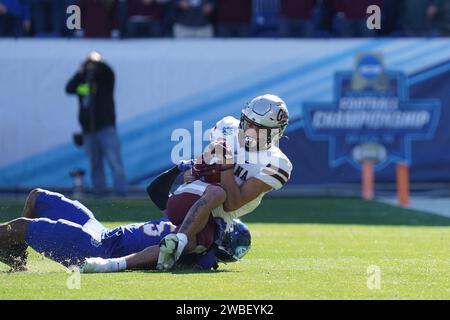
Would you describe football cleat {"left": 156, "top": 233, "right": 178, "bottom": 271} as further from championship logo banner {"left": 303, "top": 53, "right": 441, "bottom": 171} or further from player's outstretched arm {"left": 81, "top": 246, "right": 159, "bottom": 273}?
championship logo banner {"left": 303, "top": 53, "right": 441, "bottom": 171}

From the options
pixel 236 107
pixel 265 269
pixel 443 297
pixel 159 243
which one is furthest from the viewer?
pixel 236 107

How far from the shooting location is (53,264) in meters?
9.37

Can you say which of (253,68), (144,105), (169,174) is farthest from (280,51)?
(169,174)

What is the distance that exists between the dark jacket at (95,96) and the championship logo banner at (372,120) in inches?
137

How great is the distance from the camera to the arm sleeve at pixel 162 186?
9.15m

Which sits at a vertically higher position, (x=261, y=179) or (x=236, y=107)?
(x=261, y=179)

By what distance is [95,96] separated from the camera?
18.5 meters

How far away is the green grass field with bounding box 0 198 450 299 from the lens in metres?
7.49

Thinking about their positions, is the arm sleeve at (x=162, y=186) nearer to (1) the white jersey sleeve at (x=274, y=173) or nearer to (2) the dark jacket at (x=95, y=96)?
(1) the white jersey sleeve at (x=274, y=173)

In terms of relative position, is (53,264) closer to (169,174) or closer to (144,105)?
(169,174)

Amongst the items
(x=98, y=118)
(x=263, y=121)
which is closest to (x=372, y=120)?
(x=98, y=118)

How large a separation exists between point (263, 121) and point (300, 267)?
1385 mm

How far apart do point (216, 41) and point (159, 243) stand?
10808mm

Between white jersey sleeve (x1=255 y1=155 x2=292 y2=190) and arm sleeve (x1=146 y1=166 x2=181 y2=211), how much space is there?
82 centimetres
